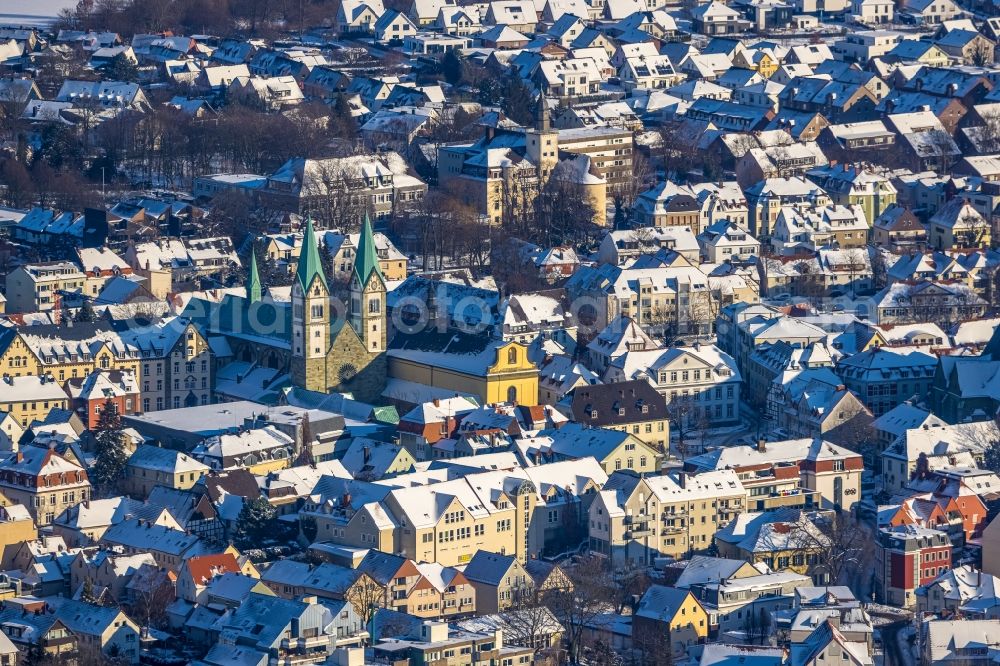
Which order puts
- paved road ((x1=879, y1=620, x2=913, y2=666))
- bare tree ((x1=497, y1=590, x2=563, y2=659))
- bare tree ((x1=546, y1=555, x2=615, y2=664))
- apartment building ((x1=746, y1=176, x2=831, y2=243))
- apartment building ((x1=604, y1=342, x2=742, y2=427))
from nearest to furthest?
bare tree ((x1=497, y1=590, x2=563, y2=659))
paved road ((x1=879, y1=620, x2=913, y2=666))
bare tree ((x1=546, y1=555, x2=615, y2=664))
apartment building ((x1=604, y1=342, x2=742, y2=427))
apartment building ((x1=746, y1=176, x2=831, y2=243))

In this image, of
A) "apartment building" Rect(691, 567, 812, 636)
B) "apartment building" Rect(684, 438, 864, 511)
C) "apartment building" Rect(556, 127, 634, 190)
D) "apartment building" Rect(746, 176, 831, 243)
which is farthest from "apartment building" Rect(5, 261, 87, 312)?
"apartment building" Rect(691, 567, 812, 636)

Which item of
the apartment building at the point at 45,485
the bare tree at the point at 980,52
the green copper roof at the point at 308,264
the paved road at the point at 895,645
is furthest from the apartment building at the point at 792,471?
the bare tree at the point at 980,52

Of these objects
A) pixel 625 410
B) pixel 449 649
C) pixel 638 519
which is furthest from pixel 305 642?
pixel 625 410

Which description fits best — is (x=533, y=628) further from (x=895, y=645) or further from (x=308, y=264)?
(x=308, y=264)

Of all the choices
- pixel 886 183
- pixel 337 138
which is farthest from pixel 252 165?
pixel 886 183

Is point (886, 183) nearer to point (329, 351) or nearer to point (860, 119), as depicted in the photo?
point (860, 119)

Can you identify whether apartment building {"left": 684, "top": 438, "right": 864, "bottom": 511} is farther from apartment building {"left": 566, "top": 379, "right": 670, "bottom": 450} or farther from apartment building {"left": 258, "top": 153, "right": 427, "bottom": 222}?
apartment building {"left": 258, "top": 153, "right": 427, "bottom": 222}
